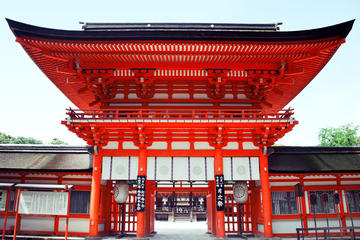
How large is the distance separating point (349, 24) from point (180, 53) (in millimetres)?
7137

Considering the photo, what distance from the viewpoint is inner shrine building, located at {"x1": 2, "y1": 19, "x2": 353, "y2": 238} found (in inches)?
455

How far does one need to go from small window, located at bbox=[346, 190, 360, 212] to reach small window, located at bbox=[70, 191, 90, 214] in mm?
13756

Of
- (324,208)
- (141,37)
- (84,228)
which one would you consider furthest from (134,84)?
(324,208)

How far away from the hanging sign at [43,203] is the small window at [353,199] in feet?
46.5

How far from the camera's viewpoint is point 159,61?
42.0 feet

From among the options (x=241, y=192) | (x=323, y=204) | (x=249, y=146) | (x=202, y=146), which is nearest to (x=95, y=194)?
(x=202, y=146)

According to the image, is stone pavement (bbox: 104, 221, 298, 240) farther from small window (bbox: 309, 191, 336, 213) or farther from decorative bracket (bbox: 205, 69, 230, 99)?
decorative bracket (bbox: 205, 69, 230, 99)

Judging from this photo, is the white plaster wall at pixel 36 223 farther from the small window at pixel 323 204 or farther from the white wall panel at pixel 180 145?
the small window at pixel 323 204

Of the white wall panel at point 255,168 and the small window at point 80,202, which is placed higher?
the white wall panel at point 255,168

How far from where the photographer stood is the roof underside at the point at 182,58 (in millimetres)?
11430

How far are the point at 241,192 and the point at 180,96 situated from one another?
5.98 meters

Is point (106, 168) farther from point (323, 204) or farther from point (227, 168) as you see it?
point (323, 204)

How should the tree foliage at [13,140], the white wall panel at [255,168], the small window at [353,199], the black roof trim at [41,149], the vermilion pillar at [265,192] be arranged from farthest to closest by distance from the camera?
1. the tree foliage at [13,140]
2. the black roof trim at [41,149]
3. the small window at [353,199]
4. the white wall panel at [255,168]
5. the vermilion pillar at [265,192]

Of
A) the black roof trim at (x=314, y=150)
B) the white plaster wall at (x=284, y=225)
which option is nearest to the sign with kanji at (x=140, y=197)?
the white plaster wall at (x=284, y=225)
